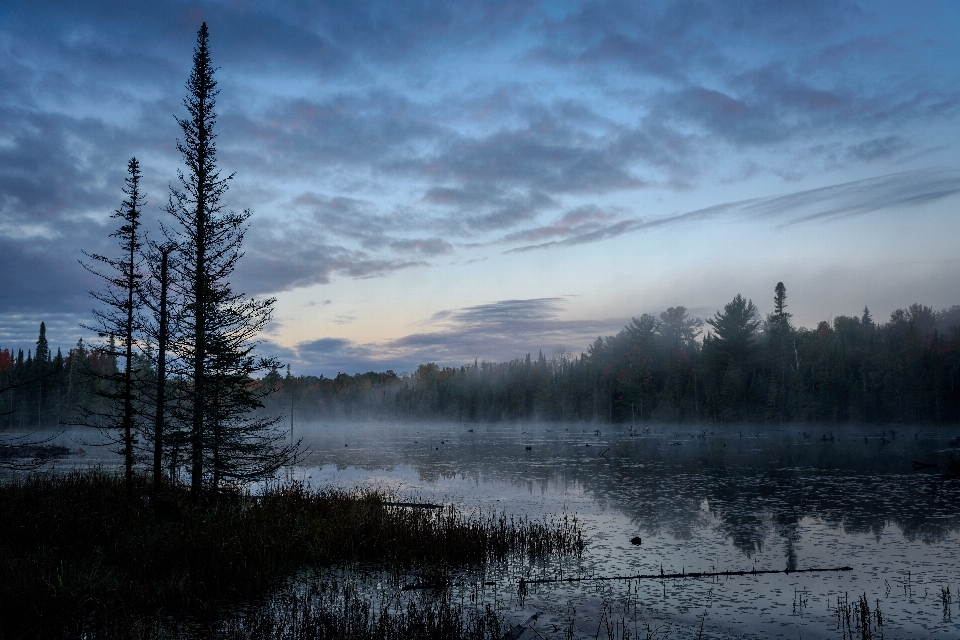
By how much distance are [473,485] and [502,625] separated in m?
23.8

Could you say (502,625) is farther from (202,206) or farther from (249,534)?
(202,206)

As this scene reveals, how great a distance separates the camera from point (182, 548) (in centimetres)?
1380

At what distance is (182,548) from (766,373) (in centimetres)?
10810

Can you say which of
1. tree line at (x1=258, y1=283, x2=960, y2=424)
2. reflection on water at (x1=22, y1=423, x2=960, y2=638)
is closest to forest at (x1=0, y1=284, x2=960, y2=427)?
tree line at (x1=258, y1=283, x2=960, y2=424)

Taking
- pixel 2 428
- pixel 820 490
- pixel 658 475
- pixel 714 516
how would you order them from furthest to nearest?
pixel 2 428, pixel 658 475, pixel 820 490, pixel 714 516

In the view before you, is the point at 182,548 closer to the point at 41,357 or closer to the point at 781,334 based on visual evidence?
the point at 781,334

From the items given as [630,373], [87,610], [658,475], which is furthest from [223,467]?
[630,373]

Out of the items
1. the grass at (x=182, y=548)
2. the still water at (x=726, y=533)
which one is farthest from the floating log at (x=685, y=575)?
the grass at (x=182, y=548)

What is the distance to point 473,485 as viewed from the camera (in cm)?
3428

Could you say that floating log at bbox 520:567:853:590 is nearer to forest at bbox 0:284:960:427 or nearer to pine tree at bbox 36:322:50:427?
forest at bbox 0:284:960:427

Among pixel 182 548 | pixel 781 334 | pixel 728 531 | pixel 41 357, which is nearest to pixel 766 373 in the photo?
pixel 781 334

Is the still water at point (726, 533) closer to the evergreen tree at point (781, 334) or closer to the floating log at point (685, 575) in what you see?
the floating log at point (685, 575)

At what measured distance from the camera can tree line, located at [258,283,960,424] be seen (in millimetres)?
87062

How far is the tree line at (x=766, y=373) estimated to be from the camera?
87.1m
